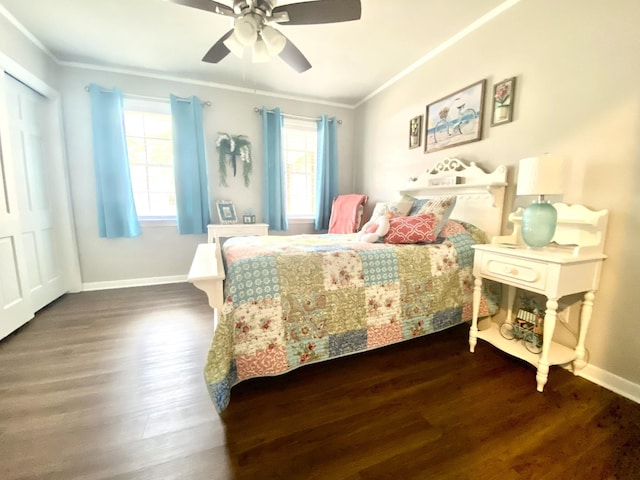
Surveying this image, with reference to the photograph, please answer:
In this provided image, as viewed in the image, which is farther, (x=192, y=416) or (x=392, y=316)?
(x=392, y=316)

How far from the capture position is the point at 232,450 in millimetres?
1080

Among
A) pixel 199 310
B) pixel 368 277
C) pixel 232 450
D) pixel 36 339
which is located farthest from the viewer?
pixel 199 310

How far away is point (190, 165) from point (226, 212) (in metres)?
0.69

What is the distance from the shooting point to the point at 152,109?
3.15 metres

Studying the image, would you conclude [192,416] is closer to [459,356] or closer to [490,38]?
[459,356]

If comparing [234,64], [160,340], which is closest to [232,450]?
[160,340]

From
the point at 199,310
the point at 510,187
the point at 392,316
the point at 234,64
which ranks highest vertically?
the point at 234,64

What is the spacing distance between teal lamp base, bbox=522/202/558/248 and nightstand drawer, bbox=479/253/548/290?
17 centimetres

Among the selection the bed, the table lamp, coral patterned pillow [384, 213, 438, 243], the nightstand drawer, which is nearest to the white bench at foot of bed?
the bed

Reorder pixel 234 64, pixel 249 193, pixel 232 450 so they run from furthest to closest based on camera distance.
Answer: pixel 249 193 → pixel 234 64 → pixel 232 450

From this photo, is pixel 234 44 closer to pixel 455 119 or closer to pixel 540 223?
pixel 455 119

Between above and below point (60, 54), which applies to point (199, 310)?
below

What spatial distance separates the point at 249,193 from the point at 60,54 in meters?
2.27

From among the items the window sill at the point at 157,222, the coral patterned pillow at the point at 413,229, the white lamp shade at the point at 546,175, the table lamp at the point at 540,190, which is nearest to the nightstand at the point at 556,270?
the table lamp at the point at 540,190
